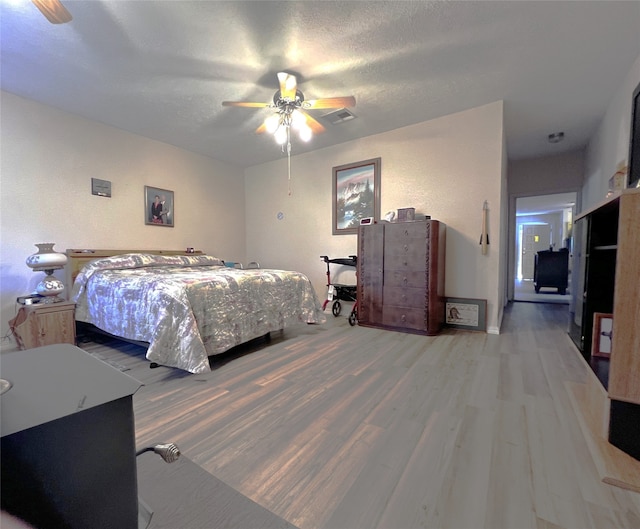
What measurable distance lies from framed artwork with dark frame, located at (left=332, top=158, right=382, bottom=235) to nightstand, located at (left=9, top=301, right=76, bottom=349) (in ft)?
10.7

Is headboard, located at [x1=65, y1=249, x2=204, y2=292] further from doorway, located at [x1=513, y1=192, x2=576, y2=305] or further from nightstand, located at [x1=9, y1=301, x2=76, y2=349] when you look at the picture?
doorway, located at [x1=513, y1=192, x2=576, y2=305]

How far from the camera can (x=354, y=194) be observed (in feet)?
13.3

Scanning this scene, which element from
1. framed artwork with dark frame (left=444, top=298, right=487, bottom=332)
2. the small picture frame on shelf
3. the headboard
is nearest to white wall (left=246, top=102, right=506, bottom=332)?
framed artwork with dark frame (left=444, top=298, right=487, bottom=332)

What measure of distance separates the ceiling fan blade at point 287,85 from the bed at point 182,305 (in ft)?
5.55

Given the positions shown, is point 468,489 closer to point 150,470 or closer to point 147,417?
point 150,470

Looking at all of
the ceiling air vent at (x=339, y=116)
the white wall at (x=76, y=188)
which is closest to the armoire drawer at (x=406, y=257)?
the ceiling air vent at (x=339, y=116)

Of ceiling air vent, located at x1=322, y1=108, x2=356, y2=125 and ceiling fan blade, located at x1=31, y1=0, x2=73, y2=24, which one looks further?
ceiling air vent, located at x1=322, y1=108, x2=356, y2=125

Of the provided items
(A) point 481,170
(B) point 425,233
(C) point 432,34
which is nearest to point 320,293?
(B) point 425,233

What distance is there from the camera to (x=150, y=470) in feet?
3.75

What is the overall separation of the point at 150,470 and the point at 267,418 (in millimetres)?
559

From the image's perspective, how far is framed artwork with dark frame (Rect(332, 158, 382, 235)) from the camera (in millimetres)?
3867

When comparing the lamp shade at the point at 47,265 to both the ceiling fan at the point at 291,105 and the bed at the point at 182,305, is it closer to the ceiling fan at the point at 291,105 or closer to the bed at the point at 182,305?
the bed at the point at 182,305

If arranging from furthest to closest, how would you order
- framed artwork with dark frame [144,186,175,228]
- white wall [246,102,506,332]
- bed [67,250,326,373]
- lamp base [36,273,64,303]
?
framed artwork with dark frame [144,186,175,228], white wall [246,102,506,332], lamp base [36,273,64,303], bed [67,250,326,373]

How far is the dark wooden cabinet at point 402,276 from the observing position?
3.02 metres
